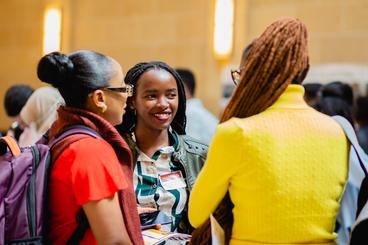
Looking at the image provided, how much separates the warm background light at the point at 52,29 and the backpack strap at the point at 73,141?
5009 mm

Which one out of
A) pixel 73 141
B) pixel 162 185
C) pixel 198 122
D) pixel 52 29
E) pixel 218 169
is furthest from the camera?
pixel 52 29

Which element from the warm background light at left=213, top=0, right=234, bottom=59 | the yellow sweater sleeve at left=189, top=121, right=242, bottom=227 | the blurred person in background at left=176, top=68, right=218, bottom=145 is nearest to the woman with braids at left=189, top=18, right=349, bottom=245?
the yellow sweater sleeve at left=189, top=121, right=242, bottom=227

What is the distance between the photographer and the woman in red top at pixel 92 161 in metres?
1.69

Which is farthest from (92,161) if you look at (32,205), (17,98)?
(17,98)

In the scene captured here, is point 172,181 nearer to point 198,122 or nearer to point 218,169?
point 218,169

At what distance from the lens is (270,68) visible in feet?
5.51

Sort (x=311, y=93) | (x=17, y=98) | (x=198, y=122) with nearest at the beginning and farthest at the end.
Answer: (x=311, y=93)
(x=17, y=98)
(x=198, y=122)

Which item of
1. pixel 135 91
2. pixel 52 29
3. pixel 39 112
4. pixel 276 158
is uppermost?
pixel 52 29

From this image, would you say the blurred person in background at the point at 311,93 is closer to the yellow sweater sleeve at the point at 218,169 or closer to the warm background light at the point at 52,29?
the yellow sweater sleeve at the point at 218,169

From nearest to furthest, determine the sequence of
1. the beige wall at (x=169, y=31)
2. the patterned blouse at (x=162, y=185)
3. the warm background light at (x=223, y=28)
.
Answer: the patterned blouse at (x=162, y=185)
the beige wall at (x=169, y=31)
the warm background light at (x=223, y=28)

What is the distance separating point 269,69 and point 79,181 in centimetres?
60

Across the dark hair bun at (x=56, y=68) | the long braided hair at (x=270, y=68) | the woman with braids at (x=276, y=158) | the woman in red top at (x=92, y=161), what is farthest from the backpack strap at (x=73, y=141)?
the long braided hair at (x=270, y=68)

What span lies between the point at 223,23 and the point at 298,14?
2.26 ft

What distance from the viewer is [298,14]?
546 cm
